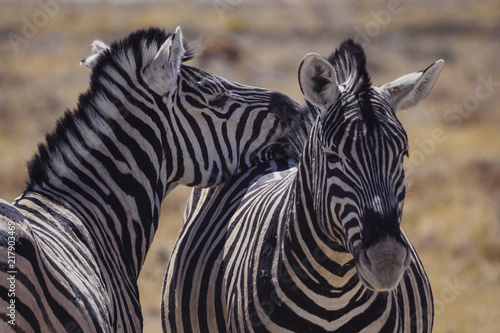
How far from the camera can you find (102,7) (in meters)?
50.7

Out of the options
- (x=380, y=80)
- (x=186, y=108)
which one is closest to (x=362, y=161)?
(x=186, y=108)

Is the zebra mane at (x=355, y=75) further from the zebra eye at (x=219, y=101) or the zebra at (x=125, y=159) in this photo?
the zebra eye at (x=219, y=101)

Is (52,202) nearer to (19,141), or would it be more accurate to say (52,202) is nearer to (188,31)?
(19,141)

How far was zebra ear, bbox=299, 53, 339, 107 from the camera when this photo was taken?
11.2ft

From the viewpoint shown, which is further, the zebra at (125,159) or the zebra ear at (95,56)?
the zebra ear at (95,56)

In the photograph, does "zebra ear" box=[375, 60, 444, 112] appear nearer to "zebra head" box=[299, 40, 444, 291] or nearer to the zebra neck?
"zebra head" box=[299, 40, 444, 291]

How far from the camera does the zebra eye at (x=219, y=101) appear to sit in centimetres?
473

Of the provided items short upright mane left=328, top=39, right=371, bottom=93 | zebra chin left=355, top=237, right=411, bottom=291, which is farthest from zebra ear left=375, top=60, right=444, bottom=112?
zebra chin left=355, top=237, right=411, bottom=291

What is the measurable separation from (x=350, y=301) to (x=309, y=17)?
4595cm

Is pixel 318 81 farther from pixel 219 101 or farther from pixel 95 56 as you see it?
pixel 95 56

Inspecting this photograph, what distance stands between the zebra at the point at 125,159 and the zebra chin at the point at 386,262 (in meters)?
1.43

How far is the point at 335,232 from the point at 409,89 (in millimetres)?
911

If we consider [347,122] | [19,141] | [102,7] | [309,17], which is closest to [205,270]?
[347,122]

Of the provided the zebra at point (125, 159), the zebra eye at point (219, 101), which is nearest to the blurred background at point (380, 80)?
the zebra eye at point (219, 101)
